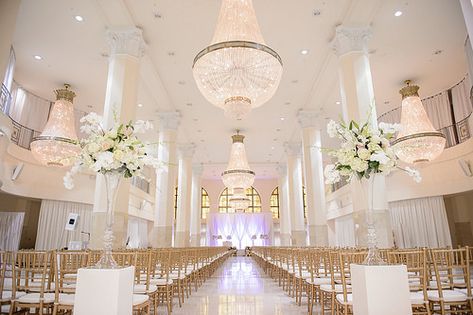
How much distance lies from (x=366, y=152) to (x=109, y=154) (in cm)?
221

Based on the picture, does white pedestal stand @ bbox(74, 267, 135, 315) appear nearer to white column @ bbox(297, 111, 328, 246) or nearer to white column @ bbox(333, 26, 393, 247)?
white column @ bbox(333, 26, 393, 247)

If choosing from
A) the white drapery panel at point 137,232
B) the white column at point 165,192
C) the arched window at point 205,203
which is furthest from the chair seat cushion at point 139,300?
the arched window at point 205,203

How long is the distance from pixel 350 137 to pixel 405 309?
148 cm

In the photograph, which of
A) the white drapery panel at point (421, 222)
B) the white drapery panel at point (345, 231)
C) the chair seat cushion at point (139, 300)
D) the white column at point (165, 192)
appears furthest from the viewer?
the white drapery panel at point (345, 231)

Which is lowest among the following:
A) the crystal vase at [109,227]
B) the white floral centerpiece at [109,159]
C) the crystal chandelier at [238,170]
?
the crystal vase at [109,227]

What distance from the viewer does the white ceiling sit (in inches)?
284

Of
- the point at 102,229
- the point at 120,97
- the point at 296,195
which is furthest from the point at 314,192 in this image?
the point at 102,229

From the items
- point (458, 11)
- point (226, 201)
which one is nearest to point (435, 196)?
point (458, 11)

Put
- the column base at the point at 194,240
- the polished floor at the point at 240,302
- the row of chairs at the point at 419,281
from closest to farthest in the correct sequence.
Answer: the row of chairs at the point at 419,281
the polished floor at the point at 240,302
the column base at the point at 194,240

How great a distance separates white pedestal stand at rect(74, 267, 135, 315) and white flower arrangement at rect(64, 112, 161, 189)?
81 cm

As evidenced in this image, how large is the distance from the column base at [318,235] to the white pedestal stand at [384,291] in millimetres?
8920

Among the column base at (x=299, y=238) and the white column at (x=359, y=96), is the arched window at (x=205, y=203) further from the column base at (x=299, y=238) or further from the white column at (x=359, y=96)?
the white column at (x=359, y=96)

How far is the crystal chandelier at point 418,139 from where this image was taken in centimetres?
827

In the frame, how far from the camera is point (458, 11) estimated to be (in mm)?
7301
